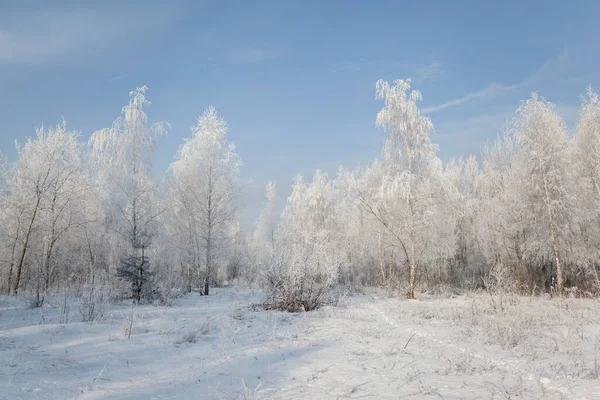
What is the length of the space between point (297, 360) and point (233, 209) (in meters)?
16.3

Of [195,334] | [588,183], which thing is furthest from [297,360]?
[588,183]

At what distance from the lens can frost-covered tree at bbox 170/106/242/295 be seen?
2109 cm

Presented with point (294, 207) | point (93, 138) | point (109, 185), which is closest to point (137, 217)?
point (109, 185)

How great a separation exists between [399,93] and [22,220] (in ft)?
71.9

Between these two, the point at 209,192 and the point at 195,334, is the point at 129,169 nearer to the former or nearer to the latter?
the point at 209,192

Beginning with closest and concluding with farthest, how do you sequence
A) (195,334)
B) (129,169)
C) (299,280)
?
(195,334) → (299,280) → (129,169)

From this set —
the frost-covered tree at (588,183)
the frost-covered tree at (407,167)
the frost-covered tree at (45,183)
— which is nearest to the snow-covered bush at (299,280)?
the frost-covered tree at (407,167)

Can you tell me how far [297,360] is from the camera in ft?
19.5

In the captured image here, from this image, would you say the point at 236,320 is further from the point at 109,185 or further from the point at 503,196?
the point at 503,196

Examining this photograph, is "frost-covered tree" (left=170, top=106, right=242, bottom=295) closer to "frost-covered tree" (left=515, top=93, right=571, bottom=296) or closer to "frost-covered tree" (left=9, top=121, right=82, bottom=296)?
"frost-covered tree" (left=9, top=121, right=82, bottom=296)

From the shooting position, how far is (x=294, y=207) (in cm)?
3416

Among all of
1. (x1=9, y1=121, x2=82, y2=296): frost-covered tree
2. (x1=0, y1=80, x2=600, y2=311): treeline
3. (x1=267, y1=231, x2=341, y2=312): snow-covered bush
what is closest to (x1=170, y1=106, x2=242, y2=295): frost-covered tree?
(x1=0, y1=80, x2=600, y2=311): treeline

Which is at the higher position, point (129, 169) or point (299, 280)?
point (129, 169)

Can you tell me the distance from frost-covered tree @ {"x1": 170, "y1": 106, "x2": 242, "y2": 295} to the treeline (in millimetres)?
71
